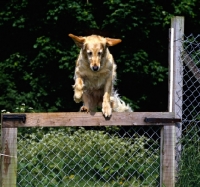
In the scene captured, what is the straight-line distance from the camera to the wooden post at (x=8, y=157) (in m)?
3.67

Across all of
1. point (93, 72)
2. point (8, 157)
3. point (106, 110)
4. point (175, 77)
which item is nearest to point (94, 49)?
point (93, 72)

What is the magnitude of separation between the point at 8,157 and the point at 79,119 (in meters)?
0.56

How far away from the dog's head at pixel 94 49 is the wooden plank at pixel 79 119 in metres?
0.95

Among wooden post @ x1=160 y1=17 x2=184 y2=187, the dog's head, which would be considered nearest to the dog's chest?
the dog's head

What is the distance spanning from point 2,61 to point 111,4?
86.8 inches

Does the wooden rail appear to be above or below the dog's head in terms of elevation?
below

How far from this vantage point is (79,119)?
153 inches

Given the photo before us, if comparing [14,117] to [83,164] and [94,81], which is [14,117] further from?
[83,164]

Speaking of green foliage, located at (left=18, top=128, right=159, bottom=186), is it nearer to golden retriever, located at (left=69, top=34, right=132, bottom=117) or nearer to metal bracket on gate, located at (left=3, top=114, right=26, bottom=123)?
golden retriever, located at (left=69, top=34, right=132, bottom=117)

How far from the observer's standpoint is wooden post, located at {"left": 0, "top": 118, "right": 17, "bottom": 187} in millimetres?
3668

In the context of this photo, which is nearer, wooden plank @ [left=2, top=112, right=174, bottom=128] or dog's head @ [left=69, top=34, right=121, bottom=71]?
wooden plank @ [left=2, top=112, right=174, bottom=128]

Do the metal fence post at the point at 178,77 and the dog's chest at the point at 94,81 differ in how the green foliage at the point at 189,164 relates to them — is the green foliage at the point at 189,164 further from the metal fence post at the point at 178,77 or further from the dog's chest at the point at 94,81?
the dog's chest at the point at 94,81

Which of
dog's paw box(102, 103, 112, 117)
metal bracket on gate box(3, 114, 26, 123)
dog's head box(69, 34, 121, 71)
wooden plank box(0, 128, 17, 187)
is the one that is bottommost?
wooden plank box(0, 128, 17, 187)

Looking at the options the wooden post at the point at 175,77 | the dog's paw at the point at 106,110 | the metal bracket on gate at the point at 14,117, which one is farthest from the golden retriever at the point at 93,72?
the metal bracket on gate at the point at 14,117
